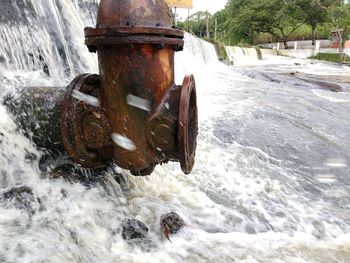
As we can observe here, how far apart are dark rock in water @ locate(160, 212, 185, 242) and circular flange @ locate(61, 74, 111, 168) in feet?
1.93

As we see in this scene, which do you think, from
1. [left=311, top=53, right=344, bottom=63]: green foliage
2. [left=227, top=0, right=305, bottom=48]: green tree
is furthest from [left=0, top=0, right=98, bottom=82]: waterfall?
[left=227, top=0, right=305, bottom=48]: green tree

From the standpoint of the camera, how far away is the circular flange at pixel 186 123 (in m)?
2.25

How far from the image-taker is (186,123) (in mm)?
2254

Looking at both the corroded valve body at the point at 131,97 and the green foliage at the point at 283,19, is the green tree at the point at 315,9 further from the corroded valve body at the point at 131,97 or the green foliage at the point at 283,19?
the corroded valve body at the point at 131,97

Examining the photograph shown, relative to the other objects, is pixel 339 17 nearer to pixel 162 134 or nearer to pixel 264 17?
pixel 264 17

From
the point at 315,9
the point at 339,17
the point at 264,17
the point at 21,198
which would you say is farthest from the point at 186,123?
the point at 264,17

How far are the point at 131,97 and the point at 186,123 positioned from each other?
1.25 ft

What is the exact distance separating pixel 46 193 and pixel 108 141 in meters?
0.54

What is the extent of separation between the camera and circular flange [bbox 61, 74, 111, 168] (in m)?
2.43

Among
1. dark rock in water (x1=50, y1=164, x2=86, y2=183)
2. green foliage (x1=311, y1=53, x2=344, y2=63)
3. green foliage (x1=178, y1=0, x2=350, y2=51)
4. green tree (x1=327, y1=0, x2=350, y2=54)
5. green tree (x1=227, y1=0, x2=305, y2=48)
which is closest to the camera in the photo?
dark rock in water (x1=50, y1=164, x2=86, y2=183)

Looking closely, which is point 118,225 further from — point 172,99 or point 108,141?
point 172,99

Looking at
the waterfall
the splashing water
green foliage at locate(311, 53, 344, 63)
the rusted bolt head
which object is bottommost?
green foliage at locate(311, 53, 344, 63)

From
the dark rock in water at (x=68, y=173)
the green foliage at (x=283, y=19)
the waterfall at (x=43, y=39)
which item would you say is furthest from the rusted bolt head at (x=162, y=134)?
the green foliage at (x=283, y=19)

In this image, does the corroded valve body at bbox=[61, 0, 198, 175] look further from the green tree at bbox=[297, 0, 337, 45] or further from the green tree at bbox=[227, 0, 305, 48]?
the green tree at bbox=[227, 0, 305, 48]
